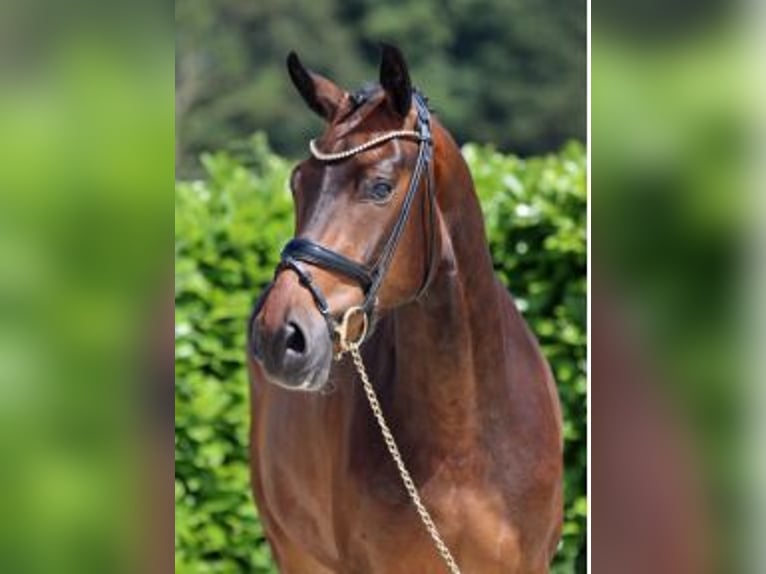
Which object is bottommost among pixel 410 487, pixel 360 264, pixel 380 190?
pixel 410 487

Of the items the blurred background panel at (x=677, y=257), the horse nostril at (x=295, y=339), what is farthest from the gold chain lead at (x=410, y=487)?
the blurred background panel at (x=677, y=257)

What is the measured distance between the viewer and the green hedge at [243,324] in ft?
14.0

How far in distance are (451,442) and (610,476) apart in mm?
1649

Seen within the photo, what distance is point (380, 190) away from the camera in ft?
7.68

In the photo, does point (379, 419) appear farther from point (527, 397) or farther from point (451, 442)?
point (527, 397)

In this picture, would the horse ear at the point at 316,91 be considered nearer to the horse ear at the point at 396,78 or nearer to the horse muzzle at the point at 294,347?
the horse ear at the point at 396,78

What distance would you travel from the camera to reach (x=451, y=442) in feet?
8.66

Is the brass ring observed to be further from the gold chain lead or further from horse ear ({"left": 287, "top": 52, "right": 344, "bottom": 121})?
horse ear ({"left": 287, "top": 52, "right": 344, "bottom": 121})

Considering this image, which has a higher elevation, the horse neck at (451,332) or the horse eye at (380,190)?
A: the horse eye at (380,190)

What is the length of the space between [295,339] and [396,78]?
0.51 m

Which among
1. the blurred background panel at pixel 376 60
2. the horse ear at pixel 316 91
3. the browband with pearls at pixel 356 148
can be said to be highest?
the blurred background panel at pixel 376 60

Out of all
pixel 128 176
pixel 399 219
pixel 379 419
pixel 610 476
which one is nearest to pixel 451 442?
pixel 379 419

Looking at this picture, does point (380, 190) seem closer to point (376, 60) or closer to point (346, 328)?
point (346, 328)

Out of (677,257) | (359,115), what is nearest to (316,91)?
(359,115)
